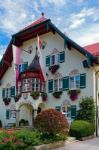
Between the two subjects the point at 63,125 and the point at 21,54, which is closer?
the point at 63,125

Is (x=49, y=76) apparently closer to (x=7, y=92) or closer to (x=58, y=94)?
(x=58, y=94)

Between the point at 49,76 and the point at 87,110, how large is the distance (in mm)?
6824

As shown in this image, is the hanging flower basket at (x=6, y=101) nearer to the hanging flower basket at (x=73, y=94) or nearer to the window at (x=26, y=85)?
the window at (x=26, y=85)

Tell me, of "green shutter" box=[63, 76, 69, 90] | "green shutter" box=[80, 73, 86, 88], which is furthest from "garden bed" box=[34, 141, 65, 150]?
"green shutter" box=[63, 76, 69, 90]

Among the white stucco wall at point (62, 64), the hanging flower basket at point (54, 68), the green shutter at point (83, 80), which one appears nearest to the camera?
Answer: the white stucco wall at point (62, 64)

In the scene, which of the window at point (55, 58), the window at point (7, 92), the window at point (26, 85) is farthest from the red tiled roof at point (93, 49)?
the window at point (7, 92)

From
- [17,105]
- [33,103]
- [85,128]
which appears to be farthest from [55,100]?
[85,128]

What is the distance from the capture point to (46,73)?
110 feet

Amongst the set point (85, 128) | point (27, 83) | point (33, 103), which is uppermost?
point (27, 83)

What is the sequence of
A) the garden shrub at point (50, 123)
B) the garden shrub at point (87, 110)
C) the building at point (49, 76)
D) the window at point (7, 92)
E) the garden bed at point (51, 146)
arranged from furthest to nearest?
the window at point (7, 92), the building at point (49, 76), the garden shrub at point (87, 110), the garden shrub at point (50, 123), the garden bed at point (51, 146)

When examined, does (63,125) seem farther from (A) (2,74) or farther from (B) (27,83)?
(A) (2,74)

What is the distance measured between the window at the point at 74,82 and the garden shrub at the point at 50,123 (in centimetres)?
954

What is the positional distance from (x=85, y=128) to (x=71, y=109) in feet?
17.8

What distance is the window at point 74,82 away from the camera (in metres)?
30.3
